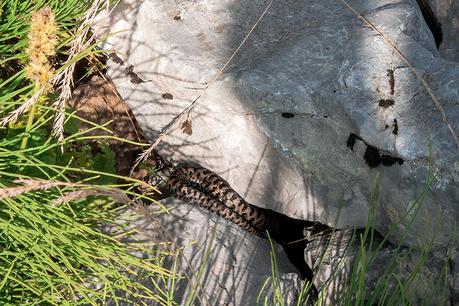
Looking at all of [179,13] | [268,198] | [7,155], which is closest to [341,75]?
[268,198]

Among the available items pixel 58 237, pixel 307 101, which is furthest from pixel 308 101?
pixel 58 237

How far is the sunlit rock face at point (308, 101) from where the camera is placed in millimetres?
4117

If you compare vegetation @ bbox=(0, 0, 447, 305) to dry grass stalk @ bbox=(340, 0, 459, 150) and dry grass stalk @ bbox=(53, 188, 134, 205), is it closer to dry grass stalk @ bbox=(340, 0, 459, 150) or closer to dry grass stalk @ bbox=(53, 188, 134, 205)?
dry grass stalk @ bbox=(53, 188, 134, 205)

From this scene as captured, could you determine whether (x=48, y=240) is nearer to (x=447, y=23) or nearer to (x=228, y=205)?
(x=228, y=205)

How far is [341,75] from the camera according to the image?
14.3 feet

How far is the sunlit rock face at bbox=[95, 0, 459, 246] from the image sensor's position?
13.5 ft

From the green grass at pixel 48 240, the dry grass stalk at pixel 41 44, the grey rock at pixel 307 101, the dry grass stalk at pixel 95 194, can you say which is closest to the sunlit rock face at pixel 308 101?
the grey rock at pixel 307 101

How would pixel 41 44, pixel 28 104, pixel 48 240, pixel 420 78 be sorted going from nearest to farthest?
pixel 41 44
pixel 28 104
pixel 48 240
pixel 420 78

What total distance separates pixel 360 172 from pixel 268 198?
28.5 inches

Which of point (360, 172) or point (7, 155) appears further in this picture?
point (360, 172)

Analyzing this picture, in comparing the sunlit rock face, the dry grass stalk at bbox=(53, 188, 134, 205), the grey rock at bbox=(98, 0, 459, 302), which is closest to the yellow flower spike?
the dry grass stalk at bbox=(53, 188, 134, 205)

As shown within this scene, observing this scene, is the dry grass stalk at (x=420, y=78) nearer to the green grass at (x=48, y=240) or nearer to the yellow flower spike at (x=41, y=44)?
the green grass at (x=48, y=240)

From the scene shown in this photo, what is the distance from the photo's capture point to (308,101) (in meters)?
4.39

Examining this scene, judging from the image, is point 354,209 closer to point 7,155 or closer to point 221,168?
point 221,168
